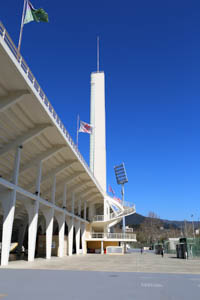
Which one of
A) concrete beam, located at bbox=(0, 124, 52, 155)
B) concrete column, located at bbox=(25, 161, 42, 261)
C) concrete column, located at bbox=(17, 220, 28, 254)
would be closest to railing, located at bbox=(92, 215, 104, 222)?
concrete column, located at bbox=(17, 220, 28, 254)

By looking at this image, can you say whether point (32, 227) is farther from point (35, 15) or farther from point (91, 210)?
point (91, 210)

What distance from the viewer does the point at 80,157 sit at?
92.7 ft

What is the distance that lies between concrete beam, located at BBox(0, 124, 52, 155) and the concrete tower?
35677 millimetres

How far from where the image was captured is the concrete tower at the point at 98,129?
5562cm

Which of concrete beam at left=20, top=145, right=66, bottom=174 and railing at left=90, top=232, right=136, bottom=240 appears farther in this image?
railing at left=90, top=232, right=136, bottom=240

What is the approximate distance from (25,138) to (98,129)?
39.8 metres

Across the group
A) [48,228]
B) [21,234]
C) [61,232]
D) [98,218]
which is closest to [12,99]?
[48,228]

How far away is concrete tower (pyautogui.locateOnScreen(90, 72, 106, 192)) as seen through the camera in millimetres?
55622

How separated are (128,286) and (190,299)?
2527mm

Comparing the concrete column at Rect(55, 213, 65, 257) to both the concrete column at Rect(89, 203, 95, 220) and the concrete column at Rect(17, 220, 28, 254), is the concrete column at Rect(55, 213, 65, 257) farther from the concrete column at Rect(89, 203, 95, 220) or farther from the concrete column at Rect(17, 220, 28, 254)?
the concrete column at Rect(89, 203, 95, 220)

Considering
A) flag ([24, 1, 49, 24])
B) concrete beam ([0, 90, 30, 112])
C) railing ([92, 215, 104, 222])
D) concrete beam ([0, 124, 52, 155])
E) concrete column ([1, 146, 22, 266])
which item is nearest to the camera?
concrete beam ([0, 90, 30, 112])

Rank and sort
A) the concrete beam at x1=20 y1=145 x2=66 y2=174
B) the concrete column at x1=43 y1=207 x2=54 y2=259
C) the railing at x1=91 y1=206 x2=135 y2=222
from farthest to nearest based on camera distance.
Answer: the railing at x1=91 y1=206 x2=135 y2=222, the concrete column at x1=43 y1=207 x2=54 y2=259, the concrete beam at x1=20 y1=145 x2=66 y2=174

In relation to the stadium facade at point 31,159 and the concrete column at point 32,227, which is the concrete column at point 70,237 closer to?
the stadium facade at point 31,159

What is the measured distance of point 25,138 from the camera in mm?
19375
